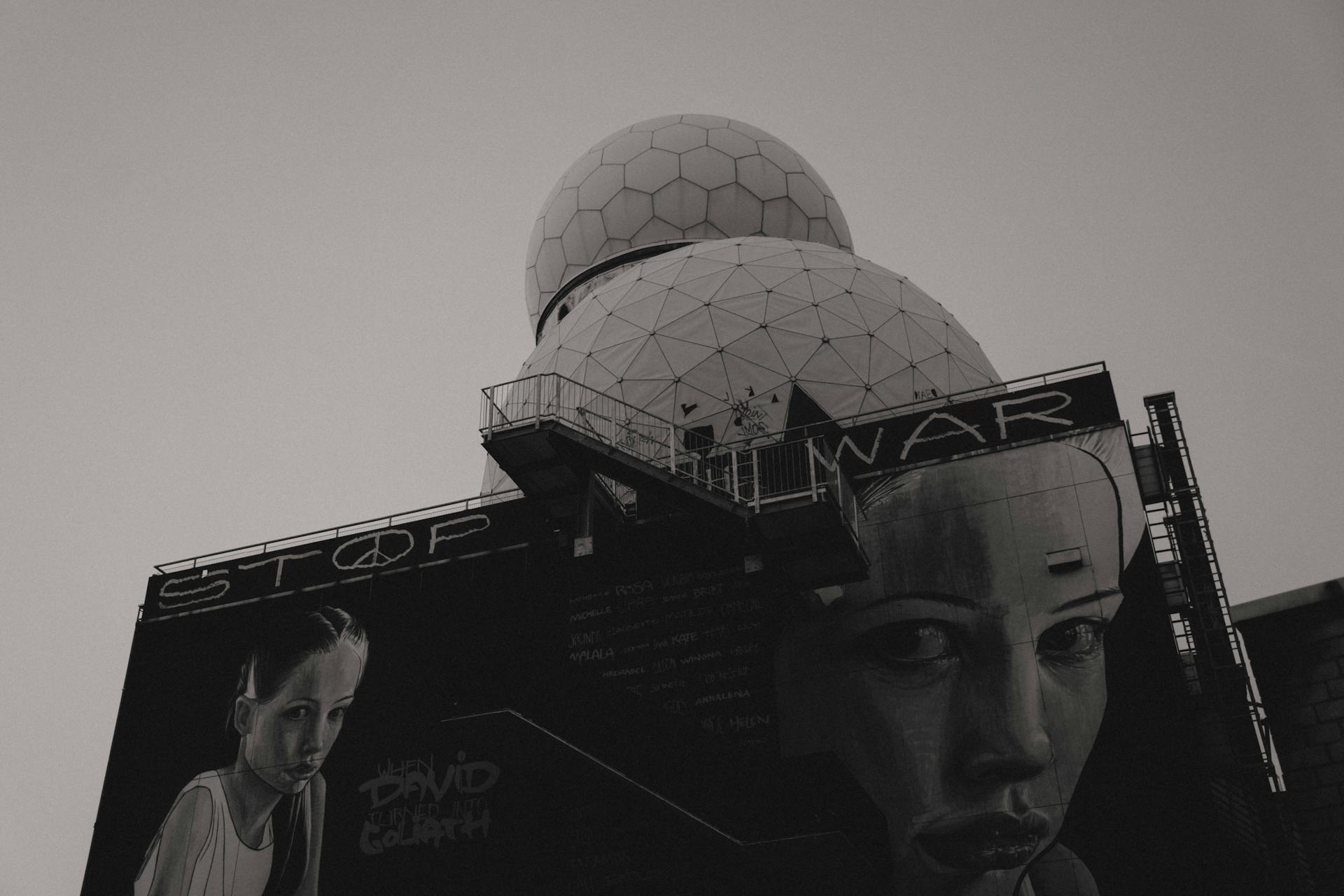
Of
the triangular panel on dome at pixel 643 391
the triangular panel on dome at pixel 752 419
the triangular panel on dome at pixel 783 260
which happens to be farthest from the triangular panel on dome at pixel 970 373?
the triangular panel on dome at pixel 643 391

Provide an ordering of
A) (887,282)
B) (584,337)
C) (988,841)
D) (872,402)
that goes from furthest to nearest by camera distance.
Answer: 1. (887,282)
2. (584,337)
3. (872,402)
4. (988,841)

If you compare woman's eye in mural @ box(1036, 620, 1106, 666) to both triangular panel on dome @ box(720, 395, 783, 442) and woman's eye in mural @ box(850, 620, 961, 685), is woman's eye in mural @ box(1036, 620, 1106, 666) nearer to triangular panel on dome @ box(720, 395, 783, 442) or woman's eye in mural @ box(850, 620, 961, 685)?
woman's eye in mural @ box(850, 620, 961, 685)

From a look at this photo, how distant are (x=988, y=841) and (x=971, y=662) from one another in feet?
7.42

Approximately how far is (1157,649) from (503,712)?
8.55 m

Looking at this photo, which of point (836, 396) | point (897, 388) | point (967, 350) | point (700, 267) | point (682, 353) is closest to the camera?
point (836, 396)

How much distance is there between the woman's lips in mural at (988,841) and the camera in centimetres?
1689

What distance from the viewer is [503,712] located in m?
19.0

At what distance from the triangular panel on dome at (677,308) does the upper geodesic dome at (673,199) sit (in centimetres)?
577

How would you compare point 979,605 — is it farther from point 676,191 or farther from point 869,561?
point 676,191

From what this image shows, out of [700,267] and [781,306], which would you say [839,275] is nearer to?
[781,306]

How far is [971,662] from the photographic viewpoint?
18094 millimetres

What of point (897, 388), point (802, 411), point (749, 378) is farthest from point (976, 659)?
point (749, 378)

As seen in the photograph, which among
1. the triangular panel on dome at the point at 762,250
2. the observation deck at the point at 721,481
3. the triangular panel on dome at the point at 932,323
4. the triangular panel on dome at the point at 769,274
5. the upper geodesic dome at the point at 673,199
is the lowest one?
the observation deck at the point at 721,481

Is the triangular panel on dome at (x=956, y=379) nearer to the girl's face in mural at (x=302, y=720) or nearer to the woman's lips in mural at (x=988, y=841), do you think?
the woman's lips in mural at (x=988, y=841)
